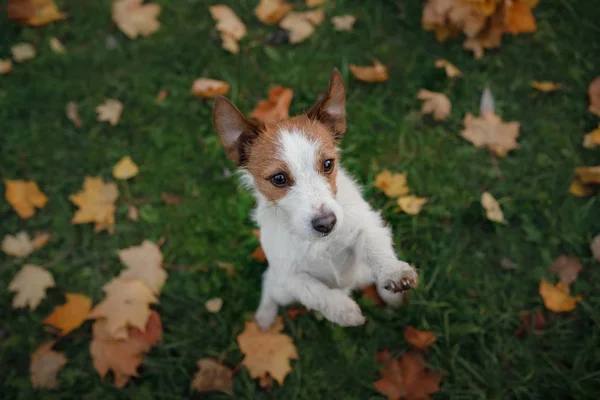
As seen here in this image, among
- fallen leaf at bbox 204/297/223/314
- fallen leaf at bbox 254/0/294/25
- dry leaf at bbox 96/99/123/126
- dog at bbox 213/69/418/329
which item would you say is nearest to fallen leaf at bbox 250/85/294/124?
fallen leaf at bbox 254/0/294/25

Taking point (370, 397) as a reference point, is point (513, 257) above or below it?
above

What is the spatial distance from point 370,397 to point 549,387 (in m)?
1.27

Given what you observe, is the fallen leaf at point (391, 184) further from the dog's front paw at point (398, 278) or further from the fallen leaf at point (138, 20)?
the fallen leaf at point (138, 20)

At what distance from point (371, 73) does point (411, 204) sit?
4.66ft

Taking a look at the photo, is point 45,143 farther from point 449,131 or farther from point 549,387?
point 549,387

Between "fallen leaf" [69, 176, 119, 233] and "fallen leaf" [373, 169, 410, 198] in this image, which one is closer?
"fallen leaf" [373, 169, 410, 198]

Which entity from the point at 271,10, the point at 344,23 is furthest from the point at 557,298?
the point at 271,10

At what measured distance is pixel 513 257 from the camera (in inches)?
140

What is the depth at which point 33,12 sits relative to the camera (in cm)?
504

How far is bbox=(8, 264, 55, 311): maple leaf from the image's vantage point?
3.90 metres

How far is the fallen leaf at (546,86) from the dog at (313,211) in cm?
226

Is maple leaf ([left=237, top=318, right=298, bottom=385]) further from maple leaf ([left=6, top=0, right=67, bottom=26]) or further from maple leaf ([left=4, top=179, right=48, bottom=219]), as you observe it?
maple leaf ([left=6, top=0, right=67, bottom=26])

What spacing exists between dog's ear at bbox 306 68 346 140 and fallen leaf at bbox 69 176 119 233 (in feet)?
7.90

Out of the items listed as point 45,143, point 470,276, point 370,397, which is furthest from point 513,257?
point 45,143
